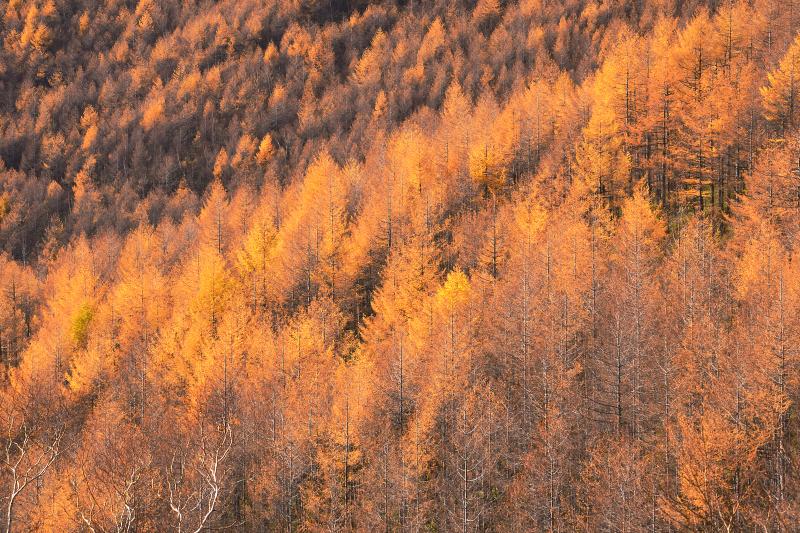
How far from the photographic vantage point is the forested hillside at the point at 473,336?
2695cm

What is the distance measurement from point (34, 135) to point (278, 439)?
4549 inches

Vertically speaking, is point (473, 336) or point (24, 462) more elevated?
point (473, 336)

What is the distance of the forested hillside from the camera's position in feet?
88.4

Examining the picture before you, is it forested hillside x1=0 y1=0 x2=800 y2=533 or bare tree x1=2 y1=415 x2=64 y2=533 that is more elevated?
bare tree x1=2 y1=415 x2=64 y2=533

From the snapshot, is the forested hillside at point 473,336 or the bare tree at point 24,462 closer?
the bare tree at point 24,462

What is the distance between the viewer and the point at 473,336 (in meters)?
38.8

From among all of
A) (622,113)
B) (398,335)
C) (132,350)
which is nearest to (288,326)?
(398,335)

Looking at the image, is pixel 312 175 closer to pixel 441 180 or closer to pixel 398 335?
pixel 441 180

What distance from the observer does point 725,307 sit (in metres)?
36.6

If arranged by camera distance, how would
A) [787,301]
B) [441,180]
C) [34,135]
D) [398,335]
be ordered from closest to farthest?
[787,301] < [398,335] < [441,180] < [34,135]

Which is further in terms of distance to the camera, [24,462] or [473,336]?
[473,336]

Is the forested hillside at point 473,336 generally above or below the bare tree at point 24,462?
below

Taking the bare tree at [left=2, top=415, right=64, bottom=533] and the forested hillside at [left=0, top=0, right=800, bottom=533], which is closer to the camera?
the bare tree at [left=2, top=415, right=64, bottom=533]

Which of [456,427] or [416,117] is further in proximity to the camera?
[416,117]
